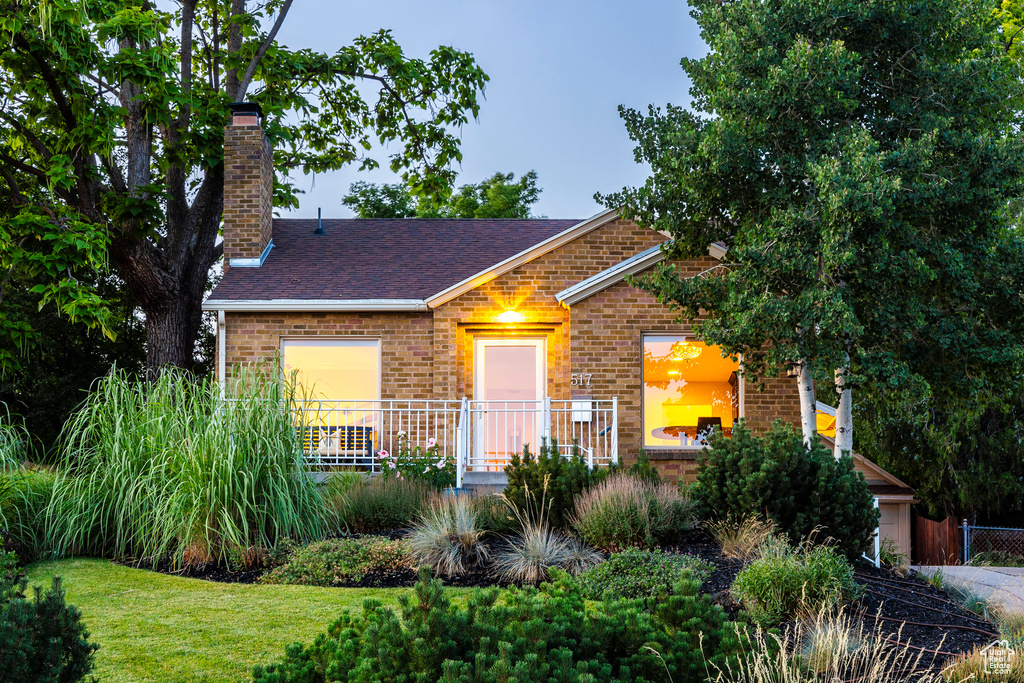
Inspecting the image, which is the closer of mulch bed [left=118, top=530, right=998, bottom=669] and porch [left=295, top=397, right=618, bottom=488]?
mulch bed [left=118, top=530, right=998, bottom=669]

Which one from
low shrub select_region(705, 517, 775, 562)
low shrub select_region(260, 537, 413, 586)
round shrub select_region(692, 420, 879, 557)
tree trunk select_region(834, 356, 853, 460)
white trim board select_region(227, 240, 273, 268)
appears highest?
white trim board select_region(227, 240, 273, 268)

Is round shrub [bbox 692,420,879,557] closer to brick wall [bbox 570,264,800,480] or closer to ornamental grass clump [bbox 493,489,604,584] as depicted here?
ornamental grass clump [bbox 493,489,604,584]

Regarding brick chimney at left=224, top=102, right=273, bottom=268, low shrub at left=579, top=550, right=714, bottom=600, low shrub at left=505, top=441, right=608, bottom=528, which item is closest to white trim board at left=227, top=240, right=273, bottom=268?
brick chimney at left=224, top=102, right=273, bottom=268

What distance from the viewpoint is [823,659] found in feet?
15.3

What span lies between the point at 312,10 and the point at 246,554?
1373cm

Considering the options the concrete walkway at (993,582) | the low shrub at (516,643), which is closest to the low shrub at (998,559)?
the concrete walkway at (993,582)

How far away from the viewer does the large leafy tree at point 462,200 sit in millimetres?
27734

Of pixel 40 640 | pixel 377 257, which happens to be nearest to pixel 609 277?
pixel 377 257

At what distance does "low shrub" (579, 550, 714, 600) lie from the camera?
6.22m

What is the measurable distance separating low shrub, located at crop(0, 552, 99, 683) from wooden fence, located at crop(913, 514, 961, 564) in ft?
56.8

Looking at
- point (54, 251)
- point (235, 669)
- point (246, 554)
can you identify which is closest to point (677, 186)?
point (246, 554)

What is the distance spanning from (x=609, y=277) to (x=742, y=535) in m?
5.58

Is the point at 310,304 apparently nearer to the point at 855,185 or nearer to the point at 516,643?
the point at 855,185

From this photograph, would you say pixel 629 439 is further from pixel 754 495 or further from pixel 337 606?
pixel 337 606
